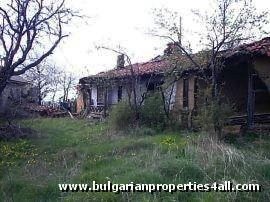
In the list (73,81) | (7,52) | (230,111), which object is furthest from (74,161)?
(73,81)

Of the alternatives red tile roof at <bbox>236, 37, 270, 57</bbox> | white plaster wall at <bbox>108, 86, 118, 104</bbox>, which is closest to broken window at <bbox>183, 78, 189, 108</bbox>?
red tile roof at <bbox>236, 37, 270, 57</bbox>

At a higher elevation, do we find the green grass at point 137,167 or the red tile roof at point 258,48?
the red tile roof at point 258,48

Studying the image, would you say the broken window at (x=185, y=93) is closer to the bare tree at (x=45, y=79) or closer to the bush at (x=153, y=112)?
the bush at (x=153, y=112)

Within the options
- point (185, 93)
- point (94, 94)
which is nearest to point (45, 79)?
point (94, 94)

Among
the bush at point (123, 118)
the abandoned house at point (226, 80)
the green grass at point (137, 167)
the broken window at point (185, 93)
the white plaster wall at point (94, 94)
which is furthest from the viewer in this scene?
the white plaster wall at point (94, 94)

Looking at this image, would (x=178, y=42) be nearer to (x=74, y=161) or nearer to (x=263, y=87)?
(x=263, y=87)

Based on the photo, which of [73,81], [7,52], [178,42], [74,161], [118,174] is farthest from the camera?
[73,81]

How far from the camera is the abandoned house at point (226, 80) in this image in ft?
43.7

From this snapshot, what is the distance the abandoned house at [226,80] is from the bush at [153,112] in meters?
0.66

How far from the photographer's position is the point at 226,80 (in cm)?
1591

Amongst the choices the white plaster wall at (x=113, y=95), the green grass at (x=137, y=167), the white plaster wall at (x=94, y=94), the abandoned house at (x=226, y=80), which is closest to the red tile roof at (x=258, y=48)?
the abandoned house at (x=226, y=80)

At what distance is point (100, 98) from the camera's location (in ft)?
84.3

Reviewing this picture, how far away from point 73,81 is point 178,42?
35.7 metres

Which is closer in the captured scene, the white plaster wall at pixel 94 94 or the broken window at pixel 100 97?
the broken window at pixel 100 97
